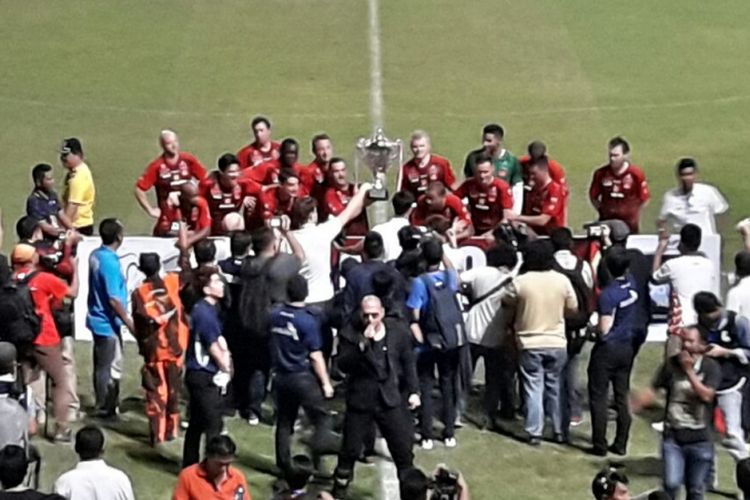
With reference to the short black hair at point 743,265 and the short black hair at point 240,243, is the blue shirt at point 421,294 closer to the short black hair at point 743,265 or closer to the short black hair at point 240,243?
the short black hair at point 240,243

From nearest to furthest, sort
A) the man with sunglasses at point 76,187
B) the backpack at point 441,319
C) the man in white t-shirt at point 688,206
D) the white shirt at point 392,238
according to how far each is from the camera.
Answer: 1. the backpack at point 441,319
2. the white shirt at point 392,238
3. the man in white t-shirt at point 688,206
4. the man with sunglasses at point 76,187

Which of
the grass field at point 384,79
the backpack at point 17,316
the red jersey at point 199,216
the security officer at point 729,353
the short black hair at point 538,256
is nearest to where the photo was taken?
the security officer at point 729,353

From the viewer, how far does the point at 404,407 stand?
13.1m

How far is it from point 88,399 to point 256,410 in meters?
1.70

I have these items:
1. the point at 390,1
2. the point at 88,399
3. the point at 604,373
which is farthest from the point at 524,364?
the point at 390,1

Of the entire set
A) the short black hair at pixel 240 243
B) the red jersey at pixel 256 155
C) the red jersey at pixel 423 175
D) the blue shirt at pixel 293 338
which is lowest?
the blue shirt at pixel 293 338

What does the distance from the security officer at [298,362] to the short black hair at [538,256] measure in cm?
203

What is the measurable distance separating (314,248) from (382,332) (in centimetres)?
249

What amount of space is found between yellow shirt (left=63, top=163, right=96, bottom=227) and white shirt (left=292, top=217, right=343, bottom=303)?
381 centimetres

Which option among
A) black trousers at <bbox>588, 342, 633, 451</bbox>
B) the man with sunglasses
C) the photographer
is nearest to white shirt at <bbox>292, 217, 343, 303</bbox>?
black trousers at <bbox>588, 342, 633, 451</bbox>

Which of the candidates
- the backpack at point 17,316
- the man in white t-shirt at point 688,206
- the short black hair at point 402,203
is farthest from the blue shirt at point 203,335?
the man in white t-shirt at point 688,206

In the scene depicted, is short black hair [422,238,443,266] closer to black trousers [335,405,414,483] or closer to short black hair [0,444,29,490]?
black trousers [335,405,414,483]

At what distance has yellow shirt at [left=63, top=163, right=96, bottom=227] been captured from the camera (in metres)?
18.2

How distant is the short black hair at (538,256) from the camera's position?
566 inches
